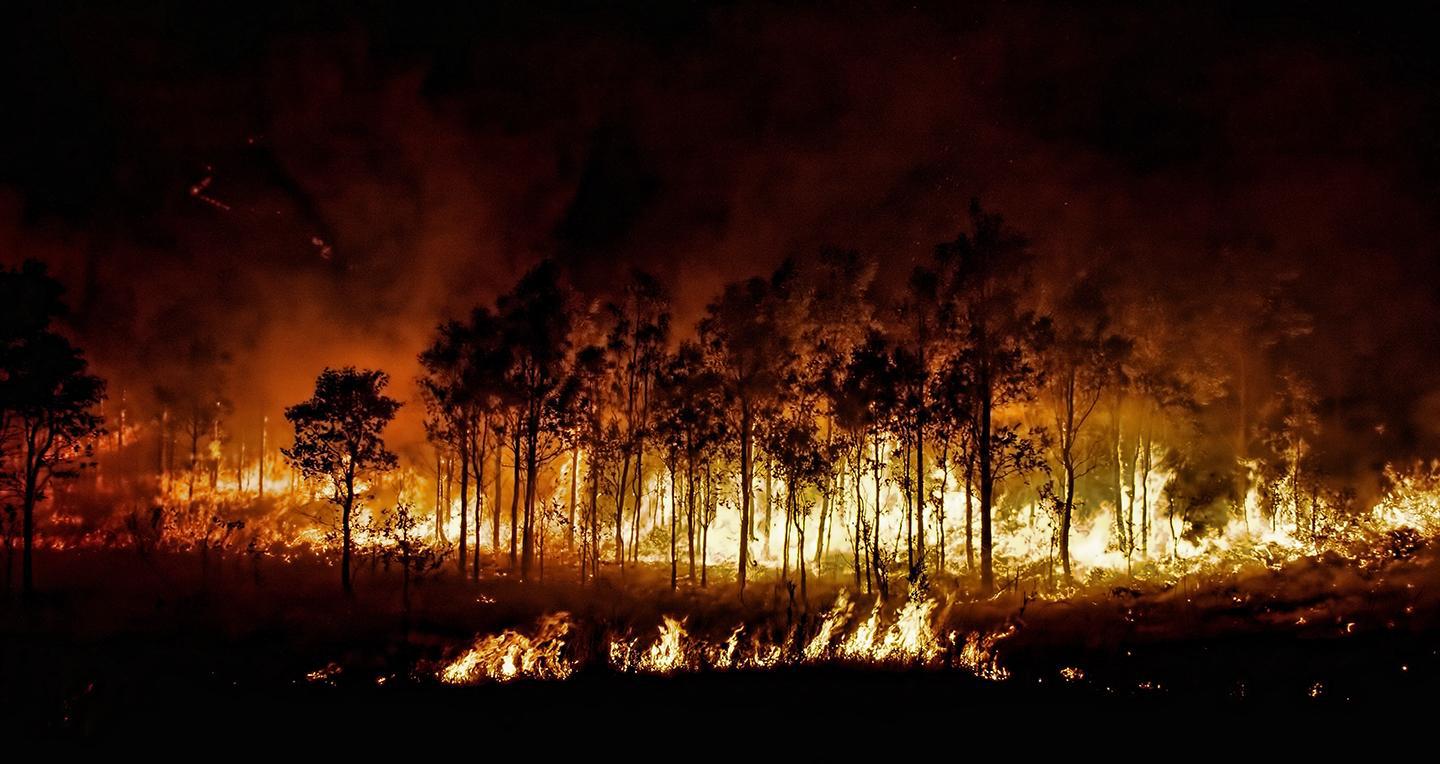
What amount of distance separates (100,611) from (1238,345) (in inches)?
1891

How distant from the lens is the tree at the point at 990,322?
107 feet

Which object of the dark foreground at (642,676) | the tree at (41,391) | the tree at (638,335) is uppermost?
the tree at (638,335)

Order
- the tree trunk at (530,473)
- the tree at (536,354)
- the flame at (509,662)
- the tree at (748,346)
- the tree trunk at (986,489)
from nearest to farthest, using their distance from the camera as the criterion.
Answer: the flame at (509,662) < the tree trunk at (986,489) < the tree at (748,346) < the tree trunk at (530,473) < the tree at (536,354)

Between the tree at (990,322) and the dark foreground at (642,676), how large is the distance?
6.46 metres

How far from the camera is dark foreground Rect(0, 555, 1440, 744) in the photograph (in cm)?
1466

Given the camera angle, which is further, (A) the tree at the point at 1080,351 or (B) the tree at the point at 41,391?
(A) the tree at the point at 1080,351

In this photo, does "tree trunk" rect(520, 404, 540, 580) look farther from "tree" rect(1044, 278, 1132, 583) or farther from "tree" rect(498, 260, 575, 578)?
"tree" rect(1044, 278, 1132, 583)

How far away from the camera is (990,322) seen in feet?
109

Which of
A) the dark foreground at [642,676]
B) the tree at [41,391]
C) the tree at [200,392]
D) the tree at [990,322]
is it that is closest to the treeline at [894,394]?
the tree at [990,322]

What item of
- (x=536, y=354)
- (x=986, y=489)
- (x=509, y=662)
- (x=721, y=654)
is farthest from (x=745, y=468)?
(x=509, y=662)

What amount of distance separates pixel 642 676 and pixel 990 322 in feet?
69.8

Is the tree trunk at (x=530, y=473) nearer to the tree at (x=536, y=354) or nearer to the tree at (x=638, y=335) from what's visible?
the tree at (x=536, y=354)

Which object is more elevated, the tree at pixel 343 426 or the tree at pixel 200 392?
the tree at pixel 200 392

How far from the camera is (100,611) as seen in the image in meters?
27.2
